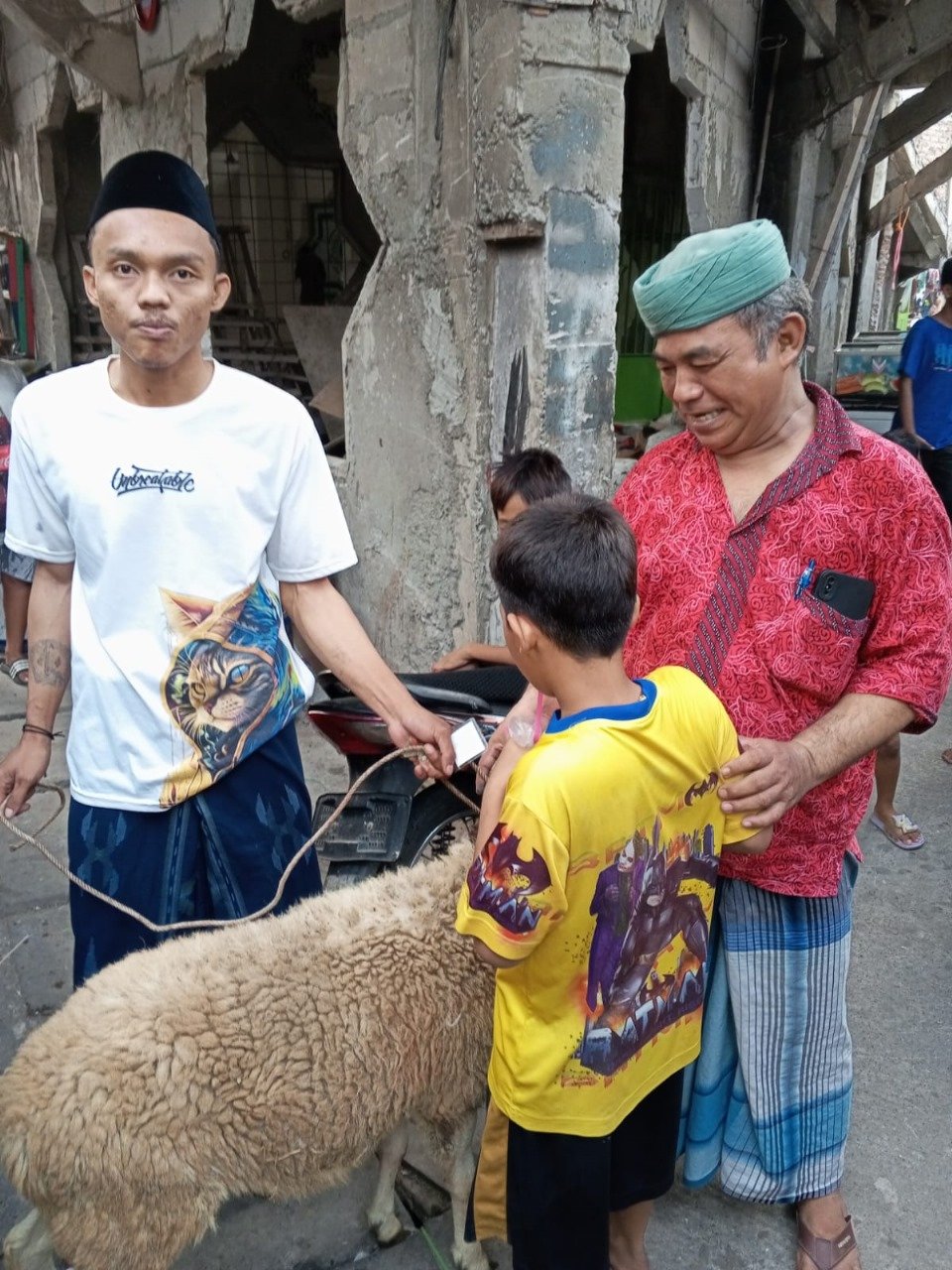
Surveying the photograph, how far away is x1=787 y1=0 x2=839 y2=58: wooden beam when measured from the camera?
6.36 m

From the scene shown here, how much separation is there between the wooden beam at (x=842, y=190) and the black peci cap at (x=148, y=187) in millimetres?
6691

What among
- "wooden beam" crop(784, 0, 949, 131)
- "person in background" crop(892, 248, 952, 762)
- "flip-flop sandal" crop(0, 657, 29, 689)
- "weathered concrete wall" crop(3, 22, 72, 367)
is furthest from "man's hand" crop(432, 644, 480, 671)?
"weathered concrete wall" crop(3, 22, 72, 367)

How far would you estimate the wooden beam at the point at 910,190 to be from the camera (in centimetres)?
1175

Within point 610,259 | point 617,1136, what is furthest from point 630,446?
point 617,1136

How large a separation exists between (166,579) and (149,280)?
534 millimetres

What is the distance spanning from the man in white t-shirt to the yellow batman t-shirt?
0.58 metres

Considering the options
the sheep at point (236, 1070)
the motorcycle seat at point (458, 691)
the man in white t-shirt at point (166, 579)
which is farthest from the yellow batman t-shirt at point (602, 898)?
the motorcycle seat at point (458, 691)

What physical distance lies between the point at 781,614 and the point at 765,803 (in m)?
0.34

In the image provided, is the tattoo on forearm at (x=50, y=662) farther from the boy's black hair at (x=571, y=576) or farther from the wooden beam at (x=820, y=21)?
the wooden beam at (x=820, y=21)

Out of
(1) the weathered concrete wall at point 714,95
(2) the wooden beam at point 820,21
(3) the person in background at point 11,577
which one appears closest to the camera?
(3) the person in background at point 11,577

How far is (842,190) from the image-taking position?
7.58 meters

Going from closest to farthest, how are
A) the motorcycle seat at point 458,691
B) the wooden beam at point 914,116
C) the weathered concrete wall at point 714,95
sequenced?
the motorcycle seat at point 458,691 < the weathered concrete wall at point 714,95 < the wooden beam at point 914,116

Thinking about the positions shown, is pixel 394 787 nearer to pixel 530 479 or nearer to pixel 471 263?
pixel 530 479

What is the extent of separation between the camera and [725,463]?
186cm
